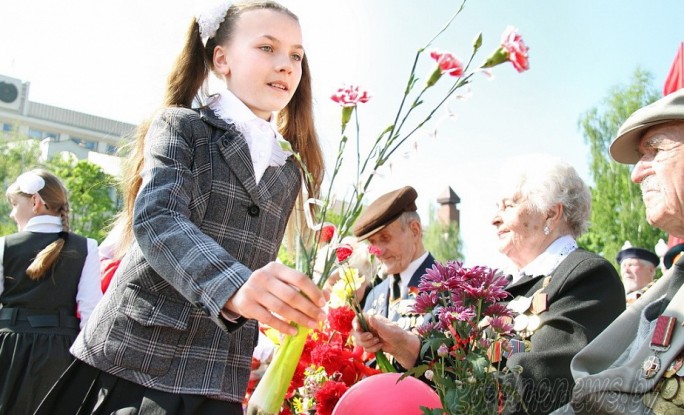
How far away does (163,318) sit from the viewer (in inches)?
68.3

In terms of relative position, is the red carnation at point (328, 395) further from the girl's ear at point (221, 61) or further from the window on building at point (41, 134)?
the window on building at point (41, 134)

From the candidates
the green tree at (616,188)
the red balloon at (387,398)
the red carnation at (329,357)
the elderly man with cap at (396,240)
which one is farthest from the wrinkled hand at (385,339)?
the green tree at (616,188)

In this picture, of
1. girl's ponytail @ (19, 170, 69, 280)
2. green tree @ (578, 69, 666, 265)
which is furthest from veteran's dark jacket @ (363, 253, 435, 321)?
green tree @ (578, 69, 666, 265)

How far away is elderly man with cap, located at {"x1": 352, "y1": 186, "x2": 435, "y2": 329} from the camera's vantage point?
4.59 meters

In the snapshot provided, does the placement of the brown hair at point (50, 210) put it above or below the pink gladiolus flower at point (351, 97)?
below

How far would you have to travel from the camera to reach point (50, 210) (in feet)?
16.7

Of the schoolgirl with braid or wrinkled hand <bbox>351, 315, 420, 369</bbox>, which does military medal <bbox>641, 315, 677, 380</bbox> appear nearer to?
wrinkled hand <bbox>351, 315, 420, 369</bbox>

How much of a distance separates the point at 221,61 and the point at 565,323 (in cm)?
168

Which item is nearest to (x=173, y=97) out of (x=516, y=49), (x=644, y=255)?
(x=516, y=49)

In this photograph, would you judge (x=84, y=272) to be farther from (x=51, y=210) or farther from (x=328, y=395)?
(x=328, y=395)

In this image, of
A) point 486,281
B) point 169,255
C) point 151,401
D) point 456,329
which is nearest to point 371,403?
point 456,329

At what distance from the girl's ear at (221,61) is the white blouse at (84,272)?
3.02 metres

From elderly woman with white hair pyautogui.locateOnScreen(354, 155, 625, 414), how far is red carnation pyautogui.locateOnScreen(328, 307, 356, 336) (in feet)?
0.33

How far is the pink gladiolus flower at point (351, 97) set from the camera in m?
1.66
